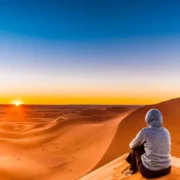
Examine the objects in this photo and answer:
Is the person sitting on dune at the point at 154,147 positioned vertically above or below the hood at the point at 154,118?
below

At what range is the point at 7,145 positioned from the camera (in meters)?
21.4

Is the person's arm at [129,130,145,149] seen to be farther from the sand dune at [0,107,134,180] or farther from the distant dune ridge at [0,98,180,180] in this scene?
the sand dune at [0,107,134,180]

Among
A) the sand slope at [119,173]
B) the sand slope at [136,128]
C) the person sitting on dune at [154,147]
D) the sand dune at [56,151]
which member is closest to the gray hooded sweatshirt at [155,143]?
the person sitting on dune at [154,147]

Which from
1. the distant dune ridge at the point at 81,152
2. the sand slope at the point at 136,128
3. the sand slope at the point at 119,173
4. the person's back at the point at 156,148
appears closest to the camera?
the person's back at the point at 156,148

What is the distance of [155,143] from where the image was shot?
600 centimetres

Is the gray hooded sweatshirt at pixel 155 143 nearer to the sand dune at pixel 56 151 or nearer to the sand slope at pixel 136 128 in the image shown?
the sand slope at pixel 136 128

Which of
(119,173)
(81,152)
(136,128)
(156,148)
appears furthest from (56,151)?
(156,148)

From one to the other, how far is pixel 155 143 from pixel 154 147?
0.25ft

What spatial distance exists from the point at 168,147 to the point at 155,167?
0.44 metres

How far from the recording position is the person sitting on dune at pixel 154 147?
602 centimetres

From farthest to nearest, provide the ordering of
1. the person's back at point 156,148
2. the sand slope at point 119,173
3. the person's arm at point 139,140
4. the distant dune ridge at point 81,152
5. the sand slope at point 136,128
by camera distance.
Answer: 1. the sand slope at point 136,128
2. the distant dune ridge at point 81,152
3. the sand slope at point 119,173
4. the person's arm at point 139,140
5. the person's back at point 156,148

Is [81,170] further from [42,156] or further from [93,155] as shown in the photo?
[42,156]

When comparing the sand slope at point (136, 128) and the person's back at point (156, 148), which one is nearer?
the person's back at point (156, 148)

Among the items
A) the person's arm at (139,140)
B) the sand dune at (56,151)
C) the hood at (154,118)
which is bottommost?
the sand dune at (56,151)
